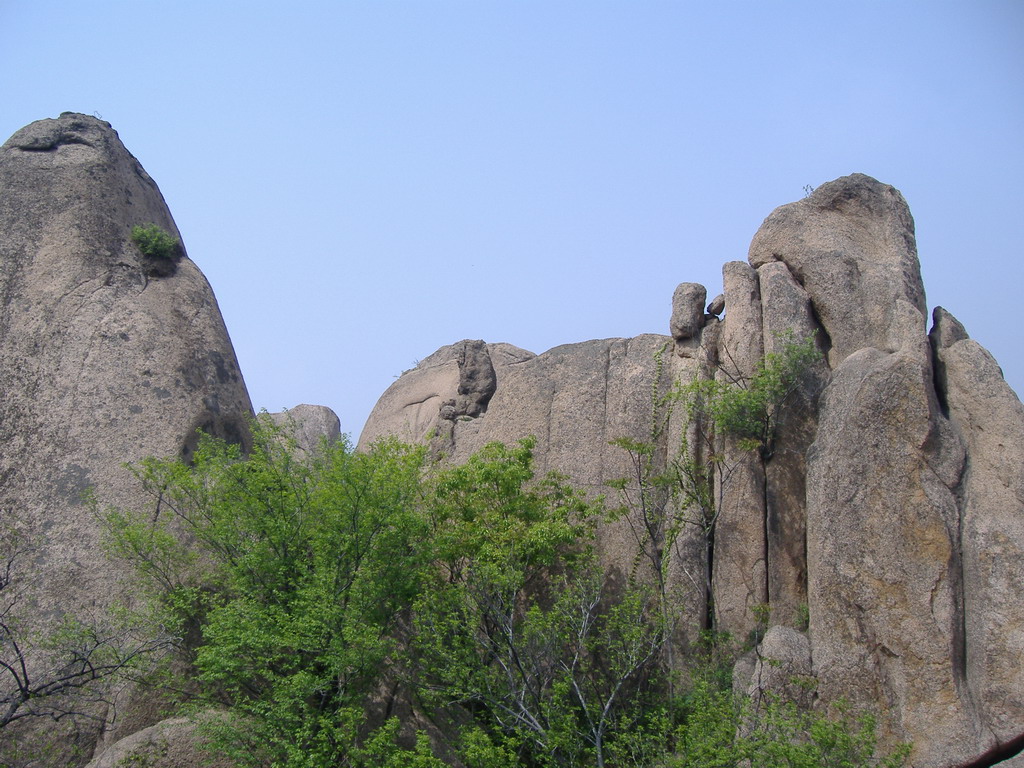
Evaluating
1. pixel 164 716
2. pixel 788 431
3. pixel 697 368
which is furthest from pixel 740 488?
pixel 164 716

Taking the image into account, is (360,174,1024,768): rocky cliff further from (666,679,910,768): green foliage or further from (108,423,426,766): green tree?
(108,423,426,766): green tree

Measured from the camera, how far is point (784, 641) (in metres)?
19.3

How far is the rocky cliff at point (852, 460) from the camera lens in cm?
1809

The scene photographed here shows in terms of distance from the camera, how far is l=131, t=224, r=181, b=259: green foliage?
27.6 m

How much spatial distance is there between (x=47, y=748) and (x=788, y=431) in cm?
1680

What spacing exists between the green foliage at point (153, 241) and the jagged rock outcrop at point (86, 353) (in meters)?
0.23

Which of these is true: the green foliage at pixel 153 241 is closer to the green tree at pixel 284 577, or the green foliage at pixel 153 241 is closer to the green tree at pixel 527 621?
the green tree at pixel 284 577

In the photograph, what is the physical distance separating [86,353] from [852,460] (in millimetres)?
18322

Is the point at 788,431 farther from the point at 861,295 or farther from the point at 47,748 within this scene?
the point at 47,748

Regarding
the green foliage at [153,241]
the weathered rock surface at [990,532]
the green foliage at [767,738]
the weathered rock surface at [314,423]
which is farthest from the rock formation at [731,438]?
the weathered rock surface at [314,423]

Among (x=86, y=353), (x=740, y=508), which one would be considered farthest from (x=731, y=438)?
(x=86, y=353)

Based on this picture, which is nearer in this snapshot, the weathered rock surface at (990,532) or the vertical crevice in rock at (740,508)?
the weathered rock surface at (990,532)

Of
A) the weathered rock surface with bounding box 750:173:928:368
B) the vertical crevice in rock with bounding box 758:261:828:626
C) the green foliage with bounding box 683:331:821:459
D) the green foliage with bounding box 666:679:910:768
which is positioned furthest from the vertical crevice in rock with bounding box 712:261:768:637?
the green foliage with bounding box 666:679:910:768

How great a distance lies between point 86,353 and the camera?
25188 millimetres
